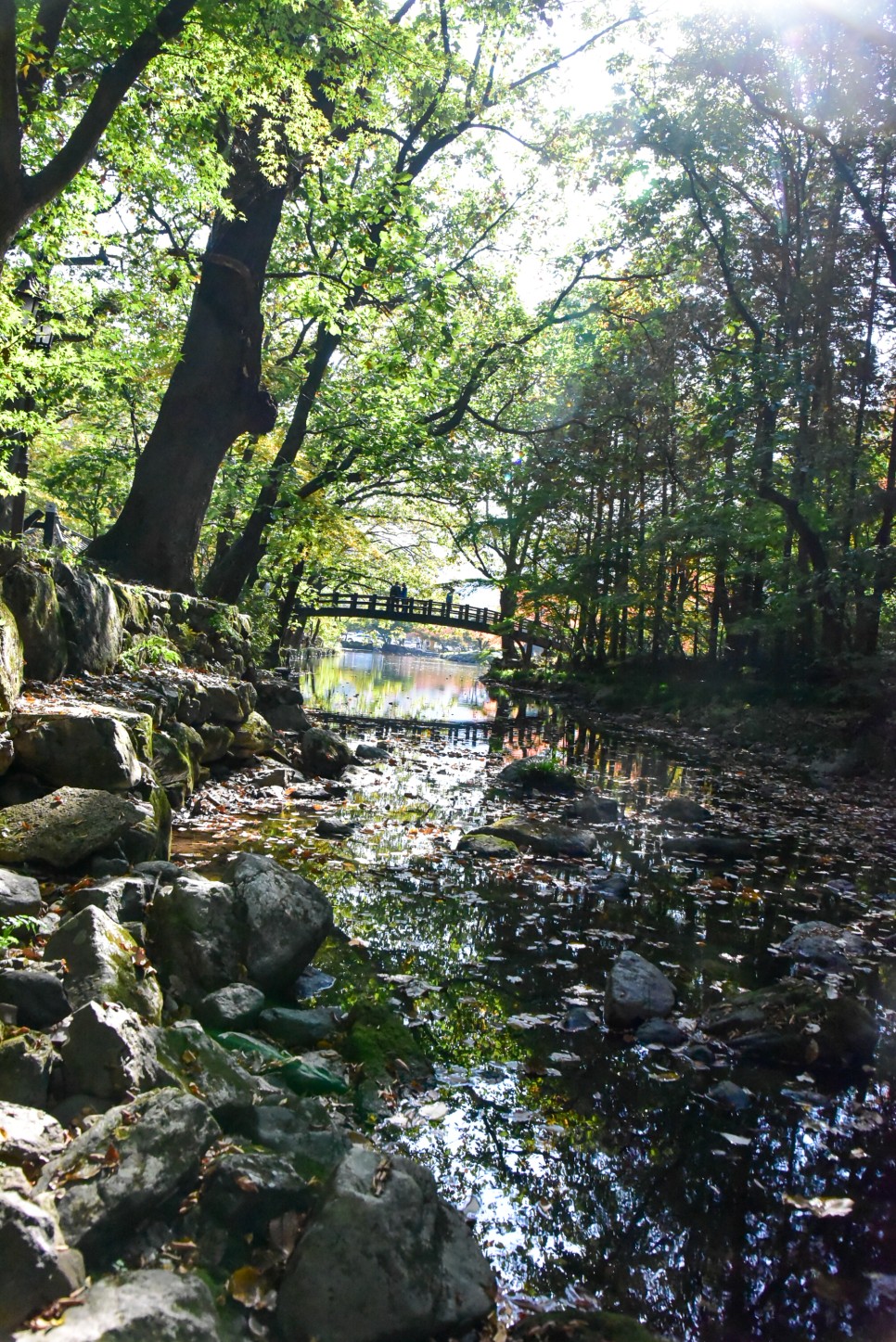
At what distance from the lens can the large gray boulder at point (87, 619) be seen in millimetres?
7148

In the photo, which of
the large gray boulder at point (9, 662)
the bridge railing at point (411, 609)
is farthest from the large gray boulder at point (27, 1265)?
the bridge railing at point (411, 609)

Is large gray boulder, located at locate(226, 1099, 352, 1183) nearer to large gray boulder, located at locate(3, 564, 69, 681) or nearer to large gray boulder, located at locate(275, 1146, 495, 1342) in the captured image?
large gray boulder, located at locate(275, 1146, 495, 1342)

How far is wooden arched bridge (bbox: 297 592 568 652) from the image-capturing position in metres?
36.0

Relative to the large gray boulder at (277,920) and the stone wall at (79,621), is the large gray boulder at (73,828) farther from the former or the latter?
the stone wall at (79,621)

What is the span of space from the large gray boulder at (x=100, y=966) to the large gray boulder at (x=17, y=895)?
1.47 feet

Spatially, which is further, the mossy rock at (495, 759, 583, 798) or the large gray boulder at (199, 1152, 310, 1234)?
the mossy rock at (495, 759, 583, 798)

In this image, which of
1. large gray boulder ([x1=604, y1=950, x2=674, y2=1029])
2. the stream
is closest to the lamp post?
the stream

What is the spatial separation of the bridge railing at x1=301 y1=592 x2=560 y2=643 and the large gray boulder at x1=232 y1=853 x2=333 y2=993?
1268 inches

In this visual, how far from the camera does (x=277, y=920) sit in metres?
4.53

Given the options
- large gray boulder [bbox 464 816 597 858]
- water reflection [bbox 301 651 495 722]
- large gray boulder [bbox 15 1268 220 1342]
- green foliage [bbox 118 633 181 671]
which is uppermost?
green foliage [bbox 118 633 181 671]

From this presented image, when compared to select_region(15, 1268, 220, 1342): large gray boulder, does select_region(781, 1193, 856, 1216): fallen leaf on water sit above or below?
below

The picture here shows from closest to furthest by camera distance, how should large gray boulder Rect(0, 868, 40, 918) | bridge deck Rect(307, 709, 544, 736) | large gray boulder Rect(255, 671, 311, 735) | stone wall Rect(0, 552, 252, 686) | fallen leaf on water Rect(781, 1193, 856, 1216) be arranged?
fallen leaf on water Rect(781, 1193, 856, 1216) < large gray boulder Rect(0, 868, 40, 918) < stone wall Rect(0, 552, 252, 686) < large gray boulder Rect(255, 671, 311, 735) < bridge deck Rect(307, 709, 544, 736)

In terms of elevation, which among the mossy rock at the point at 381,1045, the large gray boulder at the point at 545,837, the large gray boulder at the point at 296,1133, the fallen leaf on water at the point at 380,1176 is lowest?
the mossy rock at the point at 381,1045

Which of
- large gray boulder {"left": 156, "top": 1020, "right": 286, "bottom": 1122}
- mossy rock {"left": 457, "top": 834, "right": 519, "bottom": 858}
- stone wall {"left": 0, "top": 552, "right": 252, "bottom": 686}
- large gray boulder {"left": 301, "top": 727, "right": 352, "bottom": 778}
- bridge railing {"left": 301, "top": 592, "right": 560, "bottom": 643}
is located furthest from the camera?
bridge railing {"left": 301, "top": 592, "right": 560, "bottom": 643}
